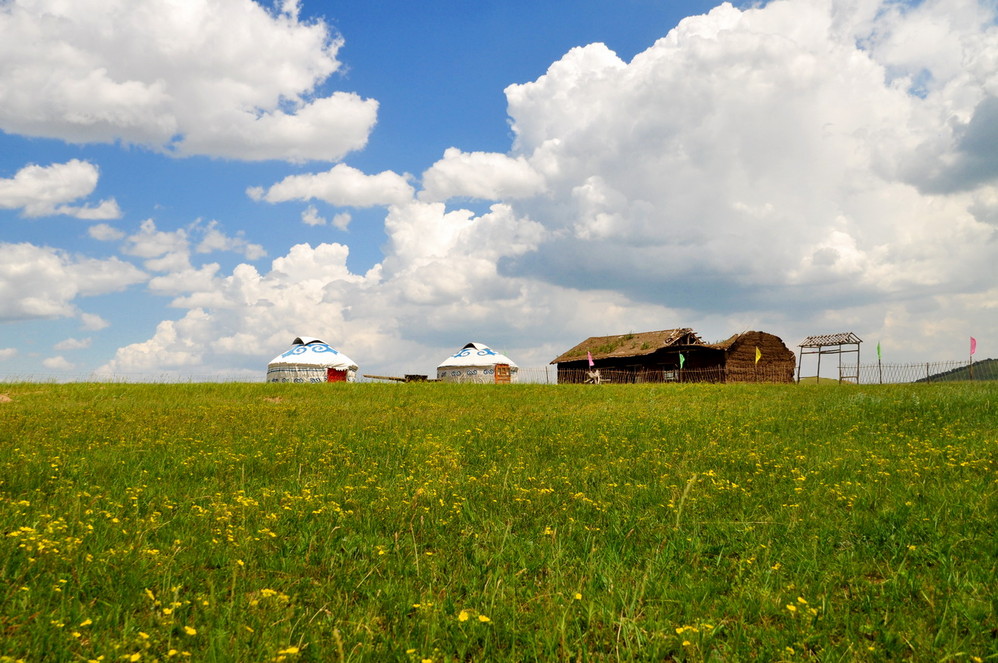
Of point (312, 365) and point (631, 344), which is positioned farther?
point (631, 344)

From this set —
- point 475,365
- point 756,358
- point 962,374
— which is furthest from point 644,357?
point 962,374

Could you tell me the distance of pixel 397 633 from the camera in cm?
464

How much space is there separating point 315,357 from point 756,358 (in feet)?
127

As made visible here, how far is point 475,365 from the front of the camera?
5944cm

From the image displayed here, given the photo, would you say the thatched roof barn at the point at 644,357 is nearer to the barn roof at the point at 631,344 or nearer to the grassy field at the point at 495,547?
the barn roof at the point at 631,344

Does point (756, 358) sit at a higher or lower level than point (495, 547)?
higher

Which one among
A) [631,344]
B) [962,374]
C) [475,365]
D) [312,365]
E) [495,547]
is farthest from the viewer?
[475,365]

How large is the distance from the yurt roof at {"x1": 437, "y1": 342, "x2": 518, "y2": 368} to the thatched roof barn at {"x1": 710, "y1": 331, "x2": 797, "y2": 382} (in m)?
20.0

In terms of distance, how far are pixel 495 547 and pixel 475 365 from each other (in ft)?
174

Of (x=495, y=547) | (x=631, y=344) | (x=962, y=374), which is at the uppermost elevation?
(x=631, y=344)

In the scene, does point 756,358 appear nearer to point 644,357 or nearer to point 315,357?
point 644,357

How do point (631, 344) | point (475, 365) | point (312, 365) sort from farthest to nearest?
point (475, 365)
point (631, 344)
point (312, 365)

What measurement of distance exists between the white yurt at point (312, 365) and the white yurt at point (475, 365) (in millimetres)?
9006

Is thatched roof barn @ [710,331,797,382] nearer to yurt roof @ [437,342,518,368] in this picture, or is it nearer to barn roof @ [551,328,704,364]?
barn roof @ [551,328,704,364]
